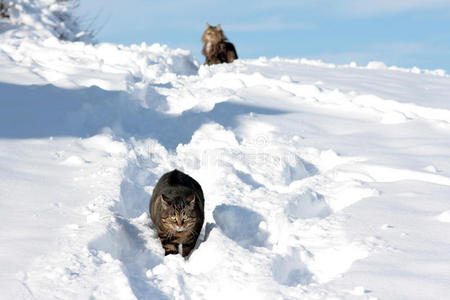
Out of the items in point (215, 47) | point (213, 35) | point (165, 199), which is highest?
point (213, 35)

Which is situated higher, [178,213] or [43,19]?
[43,19]

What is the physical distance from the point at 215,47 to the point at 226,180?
9724 millimetres

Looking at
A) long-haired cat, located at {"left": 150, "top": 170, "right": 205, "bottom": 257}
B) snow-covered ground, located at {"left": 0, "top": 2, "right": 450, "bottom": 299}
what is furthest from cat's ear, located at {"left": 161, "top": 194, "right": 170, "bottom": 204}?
snow-covered ground, located at {"left": 0, "top": 2, "right": 450, "bottom": 299}

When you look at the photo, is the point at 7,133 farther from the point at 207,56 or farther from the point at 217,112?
the point at 207,56

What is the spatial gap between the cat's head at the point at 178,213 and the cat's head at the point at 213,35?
11.2 m

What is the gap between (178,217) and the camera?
172 inches

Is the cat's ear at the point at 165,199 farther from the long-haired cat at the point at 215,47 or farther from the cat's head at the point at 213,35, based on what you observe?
the cat's head at the point at 213,35

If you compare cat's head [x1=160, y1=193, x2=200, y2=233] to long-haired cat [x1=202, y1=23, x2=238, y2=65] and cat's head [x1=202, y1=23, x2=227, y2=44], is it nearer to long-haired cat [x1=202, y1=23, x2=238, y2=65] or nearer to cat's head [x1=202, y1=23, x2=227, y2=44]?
long-haired cat [x1=202, y1=23, x2=238, y2=65]

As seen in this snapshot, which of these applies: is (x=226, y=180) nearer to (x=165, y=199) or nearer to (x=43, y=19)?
(x=165, y=199)

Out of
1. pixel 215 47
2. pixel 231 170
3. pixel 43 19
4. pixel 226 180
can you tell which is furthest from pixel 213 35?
pixel 226 180

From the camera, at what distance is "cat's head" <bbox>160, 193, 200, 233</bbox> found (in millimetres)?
4367

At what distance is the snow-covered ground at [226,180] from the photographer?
3.62 meters

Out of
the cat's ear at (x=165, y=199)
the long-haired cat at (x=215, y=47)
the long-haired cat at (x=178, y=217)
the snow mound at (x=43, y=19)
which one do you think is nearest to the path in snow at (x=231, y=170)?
the long-haired cat at (x=178, y=217)

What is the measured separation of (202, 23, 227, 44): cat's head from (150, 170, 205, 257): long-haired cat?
10.9m
